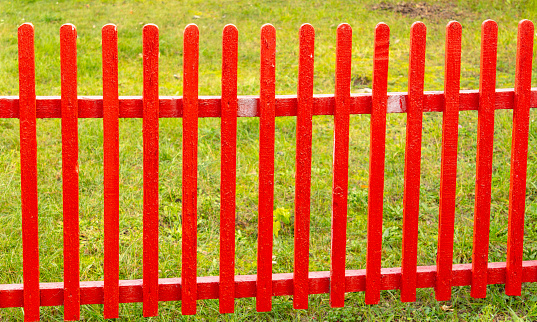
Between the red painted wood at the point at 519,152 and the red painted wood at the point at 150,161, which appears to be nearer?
the red painted wood at the point at 150,161

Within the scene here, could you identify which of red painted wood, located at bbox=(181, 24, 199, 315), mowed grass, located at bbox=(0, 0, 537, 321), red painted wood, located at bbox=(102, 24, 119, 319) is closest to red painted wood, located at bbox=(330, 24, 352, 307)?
mowed grass, located at bbox=(0, 0, 537, 321)

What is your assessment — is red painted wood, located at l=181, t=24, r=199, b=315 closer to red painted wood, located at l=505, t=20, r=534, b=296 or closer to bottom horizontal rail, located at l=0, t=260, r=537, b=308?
bottom horizontal rail, located at l=0, t=260, r=537, b=308

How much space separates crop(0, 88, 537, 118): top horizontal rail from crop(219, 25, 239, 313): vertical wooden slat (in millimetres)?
61

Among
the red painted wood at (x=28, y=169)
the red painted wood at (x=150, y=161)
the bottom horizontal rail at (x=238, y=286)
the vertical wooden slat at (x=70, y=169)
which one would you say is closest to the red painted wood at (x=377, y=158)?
the bottom horizontal rail at (x=238, y=286)

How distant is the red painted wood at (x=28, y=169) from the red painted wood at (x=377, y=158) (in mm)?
1778

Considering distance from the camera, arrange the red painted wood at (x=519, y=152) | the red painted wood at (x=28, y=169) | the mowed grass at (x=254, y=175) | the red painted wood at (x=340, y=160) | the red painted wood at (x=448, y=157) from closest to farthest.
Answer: the red painted wood at (x=28, y=169)
the red painted wood at (x=340, y=160)
the red painted wood at (x=448, y=157)
the red painted wood at (x=519, y=152)
the mowed grass at (x=254, y=175)

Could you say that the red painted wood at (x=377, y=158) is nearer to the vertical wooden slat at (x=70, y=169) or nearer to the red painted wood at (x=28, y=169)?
the vertical wooden slat at (x=70, y=169)

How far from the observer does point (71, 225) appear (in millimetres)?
3258

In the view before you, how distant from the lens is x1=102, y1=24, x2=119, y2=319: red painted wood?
312 centimetres

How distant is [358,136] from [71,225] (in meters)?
3.42

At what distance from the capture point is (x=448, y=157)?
3.46 metres

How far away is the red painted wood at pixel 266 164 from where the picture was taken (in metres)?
3.18

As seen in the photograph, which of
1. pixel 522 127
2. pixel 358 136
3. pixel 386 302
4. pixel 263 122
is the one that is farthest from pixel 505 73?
pixel 263 122

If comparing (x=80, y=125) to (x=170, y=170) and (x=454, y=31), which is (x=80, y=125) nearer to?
(x=170, y=170)
